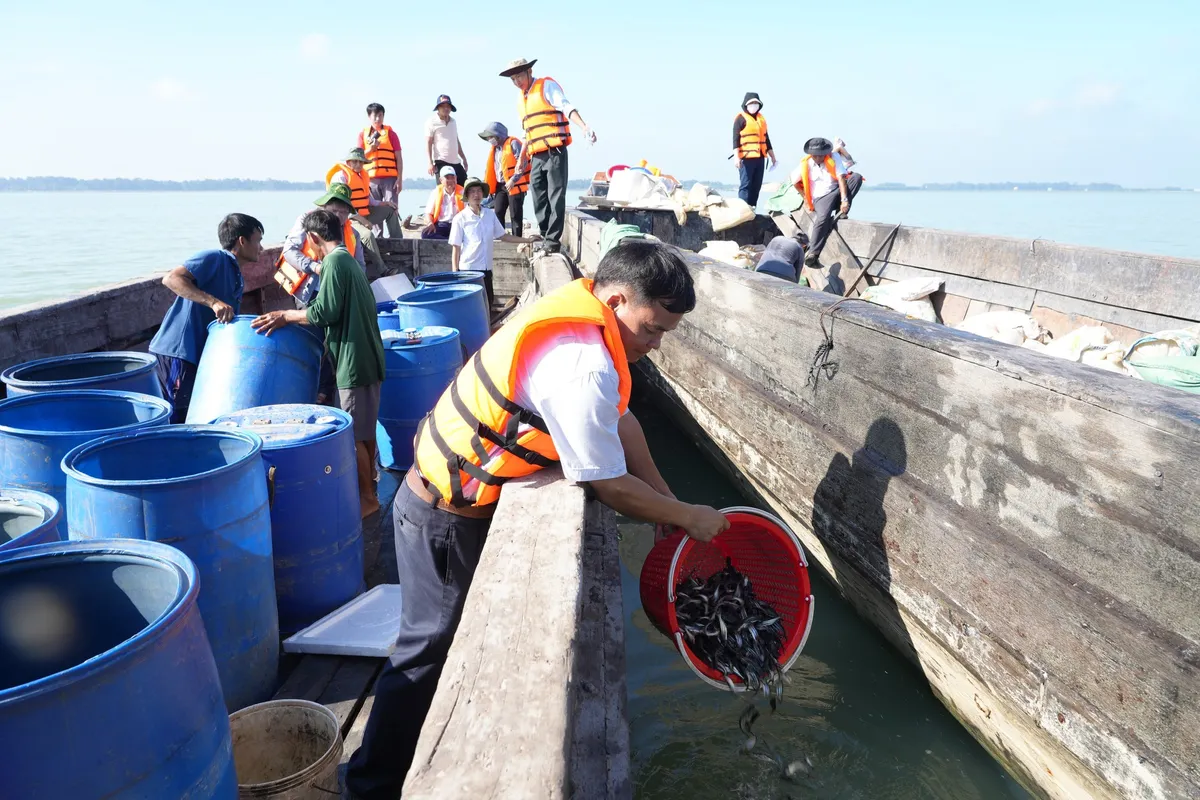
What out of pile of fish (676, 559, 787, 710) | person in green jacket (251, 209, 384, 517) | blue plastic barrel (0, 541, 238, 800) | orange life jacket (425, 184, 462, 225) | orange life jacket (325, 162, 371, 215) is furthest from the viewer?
orange life jacket (425, 184, 462, 225)

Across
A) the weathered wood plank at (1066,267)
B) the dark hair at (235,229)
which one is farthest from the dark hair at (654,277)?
the weathered wood plank at (1066,267)

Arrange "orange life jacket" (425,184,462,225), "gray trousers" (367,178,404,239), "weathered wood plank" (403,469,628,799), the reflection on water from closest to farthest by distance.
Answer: "weathered wood plank" (403,469,628,799), the reflection on water, "orange life jacket" (425,184,462,225), "gray trousers" (367,178,404,239)

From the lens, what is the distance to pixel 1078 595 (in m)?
2.45

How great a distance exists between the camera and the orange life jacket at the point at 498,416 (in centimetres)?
238

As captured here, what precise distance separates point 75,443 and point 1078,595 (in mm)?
3870

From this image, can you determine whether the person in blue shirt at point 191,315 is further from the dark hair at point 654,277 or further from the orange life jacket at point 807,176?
the orange life jacket at point 807,176

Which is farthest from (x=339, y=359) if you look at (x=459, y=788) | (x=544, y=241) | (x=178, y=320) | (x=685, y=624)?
(x=544, y=241)

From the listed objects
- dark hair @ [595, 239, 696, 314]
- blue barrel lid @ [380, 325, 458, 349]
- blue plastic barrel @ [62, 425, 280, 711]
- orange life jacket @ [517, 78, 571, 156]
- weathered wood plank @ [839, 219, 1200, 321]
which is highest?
orange life jacket @ [517, 78, 571, 156]

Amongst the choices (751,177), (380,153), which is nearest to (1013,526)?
(751,177)

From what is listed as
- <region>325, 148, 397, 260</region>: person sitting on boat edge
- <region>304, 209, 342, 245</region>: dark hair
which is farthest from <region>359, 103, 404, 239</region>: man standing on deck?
<region>304, 209, 342, 245</region>: dark hair

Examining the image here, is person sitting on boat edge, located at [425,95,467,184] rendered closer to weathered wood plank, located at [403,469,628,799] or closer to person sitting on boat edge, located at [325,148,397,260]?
person sitting on boat edge, located at [325,148,397,260]

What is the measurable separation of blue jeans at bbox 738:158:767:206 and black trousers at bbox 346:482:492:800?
12.1 meters

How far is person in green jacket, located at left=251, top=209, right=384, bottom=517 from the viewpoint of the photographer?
4.93 m

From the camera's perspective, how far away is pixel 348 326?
505 centimetres
